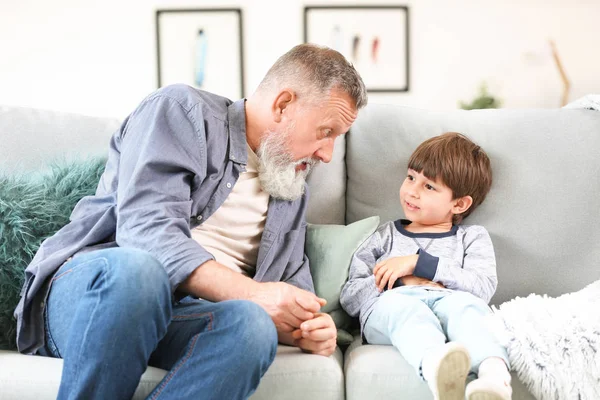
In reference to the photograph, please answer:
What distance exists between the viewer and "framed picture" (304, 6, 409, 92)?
349 cm

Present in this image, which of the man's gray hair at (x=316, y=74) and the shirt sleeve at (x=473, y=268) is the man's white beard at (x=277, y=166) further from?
the shirt sleeve at (x=473, y=268)

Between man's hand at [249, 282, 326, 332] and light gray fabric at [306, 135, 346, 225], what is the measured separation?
67 cm

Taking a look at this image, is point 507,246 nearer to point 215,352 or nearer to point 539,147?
point 539,147

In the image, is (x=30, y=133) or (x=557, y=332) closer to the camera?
(x=557, y=332)

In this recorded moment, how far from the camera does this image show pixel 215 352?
1.13m

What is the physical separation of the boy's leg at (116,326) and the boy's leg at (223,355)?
0.07 m

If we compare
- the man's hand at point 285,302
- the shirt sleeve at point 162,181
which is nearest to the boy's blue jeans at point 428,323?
the man's hand at point 285,302

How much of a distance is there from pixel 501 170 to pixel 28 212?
4.29ft

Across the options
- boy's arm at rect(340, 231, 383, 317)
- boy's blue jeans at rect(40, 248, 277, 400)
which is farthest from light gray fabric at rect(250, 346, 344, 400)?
boy's arm at rect(340, 231, 383, 317)

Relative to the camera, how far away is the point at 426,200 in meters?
1.83

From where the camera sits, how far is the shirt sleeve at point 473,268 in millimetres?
1657

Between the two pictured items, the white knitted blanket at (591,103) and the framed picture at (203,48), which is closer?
the white knitted blanket at (591,103)

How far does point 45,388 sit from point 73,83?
102 inches

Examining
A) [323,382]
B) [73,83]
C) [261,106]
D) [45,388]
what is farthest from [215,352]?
[73,83]
